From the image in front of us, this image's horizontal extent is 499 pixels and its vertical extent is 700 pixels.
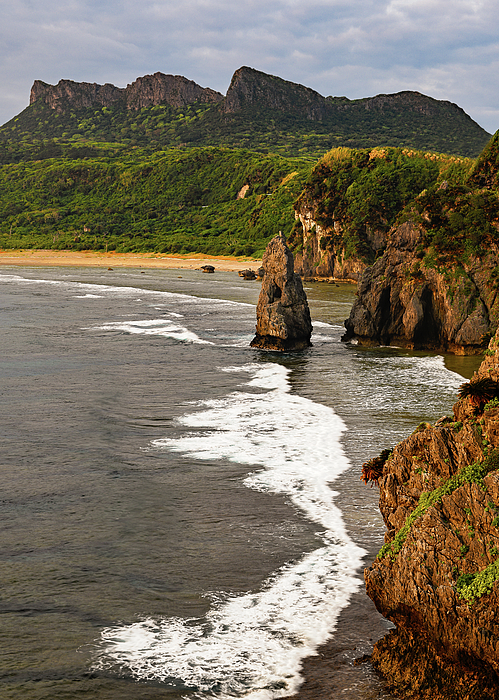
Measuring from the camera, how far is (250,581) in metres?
11.4

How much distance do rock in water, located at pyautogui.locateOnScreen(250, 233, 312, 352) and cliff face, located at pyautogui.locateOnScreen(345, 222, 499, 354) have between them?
4.19 meters

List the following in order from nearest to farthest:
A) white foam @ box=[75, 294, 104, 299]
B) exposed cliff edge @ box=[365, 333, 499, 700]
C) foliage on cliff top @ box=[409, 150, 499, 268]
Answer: exposed cliff edge @ box=[365, 333, 499, 700] < foliage on cliff top @ box=[409, 150, 499, 268] < white foam @ box=[75, 294, 104, 299]

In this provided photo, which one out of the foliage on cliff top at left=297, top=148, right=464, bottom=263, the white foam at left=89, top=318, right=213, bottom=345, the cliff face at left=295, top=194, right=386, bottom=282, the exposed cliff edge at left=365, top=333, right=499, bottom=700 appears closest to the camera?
the exposed cliff edge at left=365, top=333, right=499, bottom=700

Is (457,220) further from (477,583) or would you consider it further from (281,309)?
(477,583)

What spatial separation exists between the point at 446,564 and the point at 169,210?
180838mm

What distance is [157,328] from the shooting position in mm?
46344

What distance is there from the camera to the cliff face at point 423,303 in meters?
37.3

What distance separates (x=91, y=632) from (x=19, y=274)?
100 m

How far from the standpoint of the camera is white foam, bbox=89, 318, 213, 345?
42.1 metres

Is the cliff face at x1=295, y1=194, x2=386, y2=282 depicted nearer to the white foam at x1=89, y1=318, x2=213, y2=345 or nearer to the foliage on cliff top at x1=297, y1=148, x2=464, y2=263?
the foliage on cliff top at x1=297, y1=148, x2=464, y2=263

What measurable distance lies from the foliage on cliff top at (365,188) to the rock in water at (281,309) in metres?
60.0

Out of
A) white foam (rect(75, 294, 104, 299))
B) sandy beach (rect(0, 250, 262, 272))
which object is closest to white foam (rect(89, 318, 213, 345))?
white foam (rect(75, 294, 104, 299))

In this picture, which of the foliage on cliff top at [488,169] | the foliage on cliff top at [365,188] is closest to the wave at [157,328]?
the foliage on cliff top at [488,169]

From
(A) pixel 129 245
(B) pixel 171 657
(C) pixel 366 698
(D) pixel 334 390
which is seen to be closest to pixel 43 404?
(D) pixel 334 390
